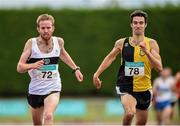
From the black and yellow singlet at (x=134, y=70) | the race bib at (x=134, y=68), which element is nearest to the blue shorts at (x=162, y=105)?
the black and yellow singlet at (x=134, y=70)

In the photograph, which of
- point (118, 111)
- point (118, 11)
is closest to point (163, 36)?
point (118, 11)

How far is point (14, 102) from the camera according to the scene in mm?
32438

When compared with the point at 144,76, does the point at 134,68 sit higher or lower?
higher

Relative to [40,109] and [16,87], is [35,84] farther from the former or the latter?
[16,87]

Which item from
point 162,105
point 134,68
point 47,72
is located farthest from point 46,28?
point 162,105

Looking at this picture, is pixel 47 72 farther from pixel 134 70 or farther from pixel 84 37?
pixel 84 37

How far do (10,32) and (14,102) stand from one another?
2.93 m

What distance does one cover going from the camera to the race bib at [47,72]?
13974mm

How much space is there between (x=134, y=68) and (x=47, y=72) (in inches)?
60.9

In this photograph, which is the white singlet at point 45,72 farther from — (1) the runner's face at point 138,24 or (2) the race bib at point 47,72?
(1) the runner's face at point 138,24

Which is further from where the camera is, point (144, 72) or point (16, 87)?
point (16, 87)

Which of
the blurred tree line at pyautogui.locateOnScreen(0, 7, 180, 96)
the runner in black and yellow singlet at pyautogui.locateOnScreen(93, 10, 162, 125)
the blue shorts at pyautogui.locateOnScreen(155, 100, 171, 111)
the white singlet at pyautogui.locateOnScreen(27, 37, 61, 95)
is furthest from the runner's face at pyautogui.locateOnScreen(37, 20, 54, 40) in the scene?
the blurred tree line at pyautogui.locateOnScreen(0, 7, 180, 96)

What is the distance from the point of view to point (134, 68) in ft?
46.5

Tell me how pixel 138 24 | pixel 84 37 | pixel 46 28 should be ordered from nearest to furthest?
1. pixel 46 28
2. pixel 138 24
3. pixel 84 37
